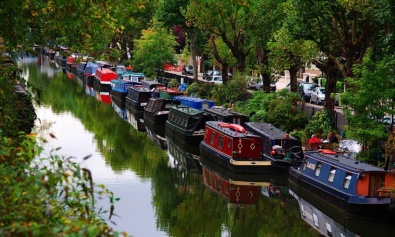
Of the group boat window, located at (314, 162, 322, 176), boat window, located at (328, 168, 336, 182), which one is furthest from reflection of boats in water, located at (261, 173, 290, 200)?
boat window, located at (328, 168, 336, 182)

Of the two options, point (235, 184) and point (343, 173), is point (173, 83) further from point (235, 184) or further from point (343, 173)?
point (343, 173)

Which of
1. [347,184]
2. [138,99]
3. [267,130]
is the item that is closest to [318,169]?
[347,184]

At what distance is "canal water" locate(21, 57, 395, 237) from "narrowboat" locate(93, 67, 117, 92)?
30.5 metres

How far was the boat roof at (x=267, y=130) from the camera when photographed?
35456 millimetres

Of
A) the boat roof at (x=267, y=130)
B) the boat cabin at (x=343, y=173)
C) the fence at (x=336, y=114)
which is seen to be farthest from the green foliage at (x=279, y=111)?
the boat cabin at (x=343, y=173)

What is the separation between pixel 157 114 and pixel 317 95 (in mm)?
12743

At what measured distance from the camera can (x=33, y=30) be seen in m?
23.4

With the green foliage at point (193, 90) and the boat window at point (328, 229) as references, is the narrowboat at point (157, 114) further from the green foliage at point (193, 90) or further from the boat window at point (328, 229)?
the boat window at point (328, 229)

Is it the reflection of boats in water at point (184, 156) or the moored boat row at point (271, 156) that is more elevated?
the moored boat row at point (271, 156)

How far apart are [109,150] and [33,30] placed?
1918cm

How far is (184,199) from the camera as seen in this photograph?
100 feet

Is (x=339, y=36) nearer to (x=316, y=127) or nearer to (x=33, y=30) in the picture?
(x=316, y=127)

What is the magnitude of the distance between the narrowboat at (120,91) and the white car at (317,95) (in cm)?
1603

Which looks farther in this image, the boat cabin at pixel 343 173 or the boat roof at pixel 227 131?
the boat roof at pixel 227 131
